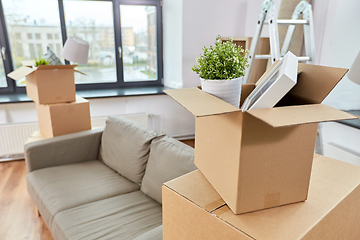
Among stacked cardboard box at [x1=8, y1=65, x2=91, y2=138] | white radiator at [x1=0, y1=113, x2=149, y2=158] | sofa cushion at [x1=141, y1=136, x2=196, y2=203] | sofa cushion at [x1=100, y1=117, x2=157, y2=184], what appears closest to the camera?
sofa cushion at [x1=141, y1=136, x2=196, y2=203]

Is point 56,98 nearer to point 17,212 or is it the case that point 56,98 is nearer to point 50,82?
point 50,82

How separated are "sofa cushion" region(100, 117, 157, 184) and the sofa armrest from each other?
9 cm

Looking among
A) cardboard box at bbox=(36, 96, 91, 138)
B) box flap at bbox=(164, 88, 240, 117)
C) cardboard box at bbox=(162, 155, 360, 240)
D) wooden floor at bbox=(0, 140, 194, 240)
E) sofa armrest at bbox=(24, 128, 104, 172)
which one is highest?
box flap at bbox=(164, 88, 240, 117)

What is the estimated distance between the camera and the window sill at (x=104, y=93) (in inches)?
121

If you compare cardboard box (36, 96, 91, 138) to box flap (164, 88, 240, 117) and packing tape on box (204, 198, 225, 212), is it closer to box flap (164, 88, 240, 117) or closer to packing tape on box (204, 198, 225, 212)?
box flap (164, 88, 240, 117)

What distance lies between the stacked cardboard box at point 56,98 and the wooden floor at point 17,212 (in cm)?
61

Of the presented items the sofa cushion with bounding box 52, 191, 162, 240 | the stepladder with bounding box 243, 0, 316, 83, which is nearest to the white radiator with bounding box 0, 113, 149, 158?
the sofa cushion with bounding box 52, 191, 162, 240

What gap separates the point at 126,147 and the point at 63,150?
0.59 meters

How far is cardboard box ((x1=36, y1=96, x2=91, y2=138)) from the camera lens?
223 cm

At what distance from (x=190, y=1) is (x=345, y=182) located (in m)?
3.08

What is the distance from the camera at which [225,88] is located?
0.74 meters

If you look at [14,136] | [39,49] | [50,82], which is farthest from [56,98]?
[39,49]

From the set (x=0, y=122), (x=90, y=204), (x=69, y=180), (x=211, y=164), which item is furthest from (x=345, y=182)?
(x=0, y=122)

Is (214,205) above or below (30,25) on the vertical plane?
below
